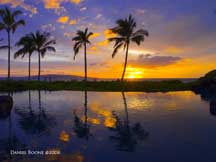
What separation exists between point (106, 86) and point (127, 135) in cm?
2480

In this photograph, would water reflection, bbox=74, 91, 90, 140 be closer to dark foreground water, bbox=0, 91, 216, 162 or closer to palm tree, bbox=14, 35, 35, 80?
dark foreground water, bbox=0, 91, 216, 162

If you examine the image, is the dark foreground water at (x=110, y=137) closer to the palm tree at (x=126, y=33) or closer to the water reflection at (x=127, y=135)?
the water reflection at (x=127, y=135)

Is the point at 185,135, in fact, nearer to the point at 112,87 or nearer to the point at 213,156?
the point at 213,156

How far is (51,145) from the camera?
858 centimetres

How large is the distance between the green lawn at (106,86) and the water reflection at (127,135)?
67.4ft

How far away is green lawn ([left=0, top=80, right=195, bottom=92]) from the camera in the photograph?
108 ft

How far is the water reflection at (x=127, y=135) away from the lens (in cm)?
866

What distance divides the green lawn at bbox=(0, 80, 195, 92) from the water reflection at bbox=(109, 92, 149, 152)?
20.5m

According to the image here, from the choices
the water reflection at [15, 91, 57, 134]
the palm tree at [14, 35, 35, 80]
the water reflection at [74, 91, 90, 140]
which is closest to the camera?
the water reflection at [74, 91, 90, 140]

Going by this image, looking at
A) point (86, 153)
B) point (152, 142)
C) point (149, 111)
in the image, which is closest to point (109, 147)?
point (86, 153)

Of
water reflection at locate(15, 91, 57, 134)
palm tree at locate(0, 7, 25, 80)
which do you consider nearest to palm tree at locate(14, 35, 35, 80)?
palm tree at locate(0, 7, 25, 80)

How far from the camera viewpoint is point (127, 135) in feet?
33.3

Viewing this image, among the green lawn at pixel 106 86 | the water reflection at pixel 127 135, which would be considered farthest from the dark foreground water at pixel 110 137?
the green lawn at pixel 106 86

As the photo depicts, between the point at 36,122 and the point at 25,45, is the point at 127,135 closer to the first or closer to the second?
the point at 36,122
